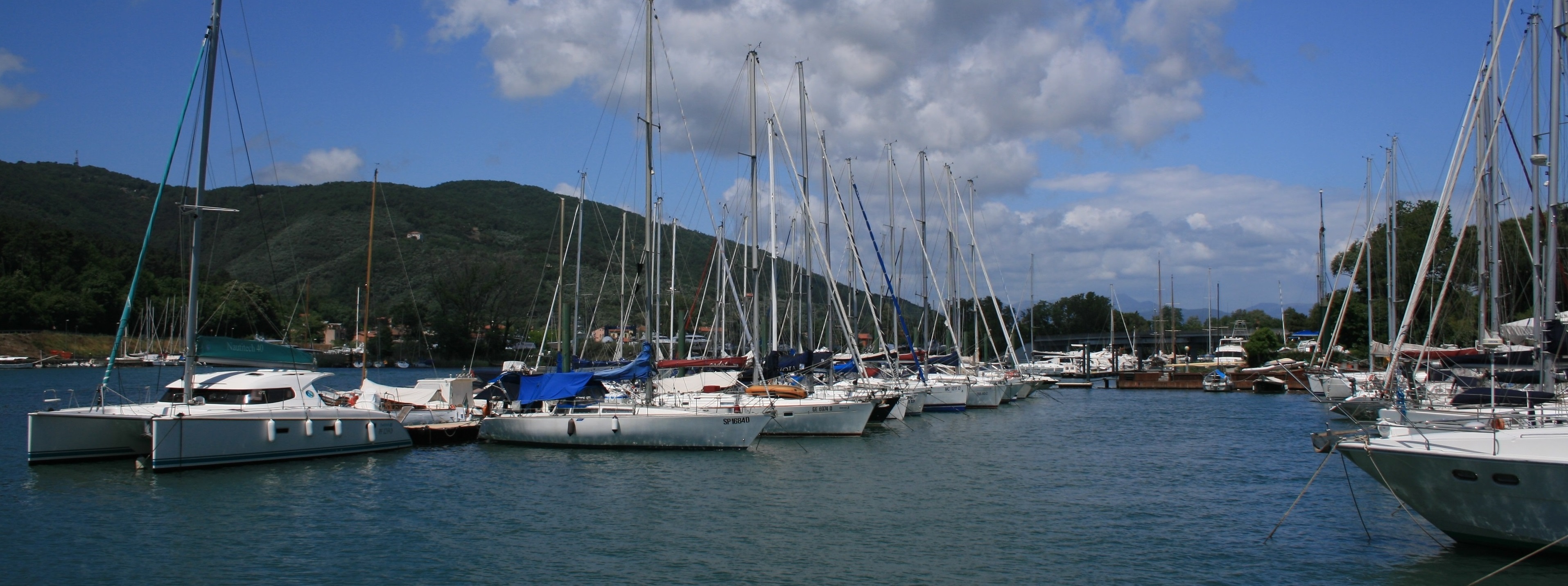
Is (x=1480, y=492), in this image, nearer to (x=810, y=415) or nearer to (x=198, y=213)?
(x=810, y=415)

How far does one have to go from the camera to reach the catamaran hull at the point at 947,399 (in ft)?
168

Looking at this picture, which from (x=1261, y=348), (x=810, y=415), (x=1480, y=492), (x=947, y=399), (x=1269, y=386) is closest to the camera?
(x=1480, y=492)

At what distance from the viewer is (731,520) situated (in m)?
20.6

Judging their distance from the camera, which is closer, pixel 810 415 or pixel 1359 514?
pixel 1359 514

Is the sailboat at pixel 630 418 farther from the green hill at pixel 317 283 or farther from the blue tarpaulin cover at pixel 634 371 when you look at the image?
the green hill at pixel 317 283

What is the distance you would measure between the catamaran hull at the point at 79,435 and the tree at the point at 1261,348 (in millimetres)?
95061

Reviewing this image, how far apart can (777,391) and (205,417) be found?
1737 cm

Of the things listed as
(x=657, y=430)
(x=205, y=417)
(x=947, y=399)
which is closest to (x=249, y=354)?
(x=205, y=417)

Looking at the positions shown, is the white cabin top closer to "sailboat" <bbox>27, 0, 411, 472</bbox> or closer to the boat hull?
"sailboat" <bbox>27, 0, 411, 472</bbox>

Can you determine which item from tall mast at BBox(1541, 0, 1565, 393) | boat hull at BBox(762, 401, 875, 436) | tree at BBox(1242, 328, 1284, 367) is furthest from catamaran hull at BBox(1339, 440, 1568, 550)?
tree at BBox(1242, 328, 1284, 367)

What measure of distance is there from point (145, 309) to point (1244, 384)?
10576 cm

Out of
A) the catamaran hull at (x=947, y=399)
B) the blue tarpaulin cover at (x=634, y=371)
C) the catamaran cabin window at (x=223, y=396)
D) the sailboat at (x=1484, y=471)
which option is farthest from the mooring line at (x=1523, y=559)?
the catamaran hull at (x=947, y=399)

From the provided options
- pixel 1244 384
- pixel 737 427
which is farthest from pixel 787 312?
pixel 1244 384

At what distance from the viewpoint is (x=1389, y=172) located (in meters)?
53.7
